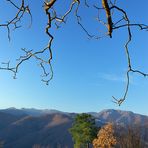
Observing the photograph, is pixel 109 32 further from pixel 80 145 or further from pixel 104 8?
pixel 80 145

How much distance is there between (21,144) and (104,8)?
6299 inches

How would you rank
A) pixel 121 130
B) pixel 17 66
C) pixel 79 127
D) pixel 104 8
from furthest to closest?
pixel 79 127, pixel 121 130, pixel 17 66, pixel 104 8

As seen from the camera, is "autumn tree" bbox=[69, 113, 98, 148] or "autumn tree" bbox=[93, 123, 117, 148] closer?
"autumn tree" bbox=[93, 123, 117, 148]

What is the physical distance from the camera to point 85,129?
4709 cm

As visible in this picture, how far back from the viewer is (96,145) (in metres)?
36.8

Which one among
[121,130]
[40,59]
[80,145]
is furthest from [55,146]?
[40,59]

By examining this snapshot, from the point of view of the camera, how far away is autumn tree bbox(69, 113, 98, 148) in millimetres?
46584

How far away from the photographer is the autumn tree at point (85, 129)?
46584 millimetres

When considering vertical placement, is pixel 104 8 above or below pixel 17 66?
above

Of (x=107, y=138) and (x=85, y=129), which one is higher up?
(x=85, y=129)

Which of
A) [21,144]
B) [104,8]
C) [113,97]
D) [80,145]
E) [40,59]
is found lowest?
[21,144]

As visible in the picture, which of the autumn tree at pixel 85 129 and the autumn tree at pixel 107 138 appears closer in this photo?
the autumn tree at pixel 107 138

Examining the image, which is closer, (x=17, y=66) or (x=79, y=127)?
(x=17, y=66)

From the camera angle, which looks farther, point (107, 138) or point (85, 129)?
point (85, 129)
